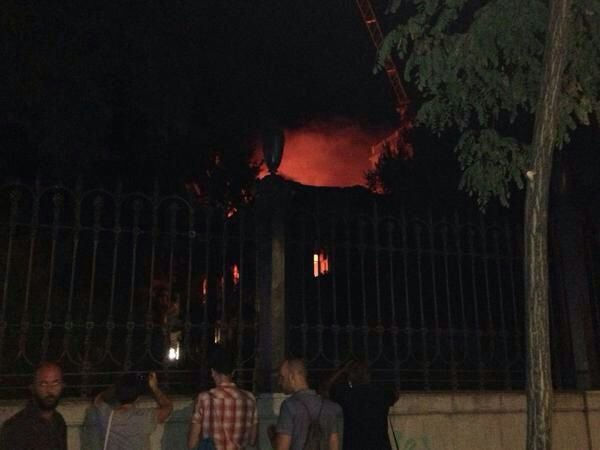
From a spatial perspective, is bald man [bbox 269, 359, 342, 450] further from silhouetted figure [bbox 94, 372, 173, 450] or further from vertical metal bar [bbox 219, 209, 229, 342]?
vertical metal bar [bbox 219, 209, 229, 342]

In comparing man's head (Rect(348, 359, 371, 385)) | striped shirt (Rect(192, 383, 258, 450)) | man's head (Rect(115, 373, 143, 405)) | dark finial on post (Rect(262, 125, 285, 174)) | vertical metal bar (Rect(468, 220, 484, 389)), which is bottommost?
striped shirt (Rect(192, 383, 258, 450))

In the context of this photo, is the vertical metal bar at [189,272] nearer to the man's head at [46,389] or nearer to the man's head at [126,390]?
the man's head at [126,390]

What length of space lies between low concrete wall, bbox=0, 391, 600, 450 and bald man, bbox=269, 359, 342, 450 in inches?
45.7

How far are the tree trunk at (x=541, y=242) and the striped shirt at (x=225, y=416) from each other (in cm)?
185

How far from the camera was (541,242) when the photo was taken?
3.84m

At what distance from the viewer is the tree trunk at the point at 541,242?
3.67m

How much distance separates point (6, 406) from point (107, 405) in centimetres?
95

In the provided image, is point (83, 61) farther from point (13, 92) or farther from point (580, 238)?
point (580, 238)

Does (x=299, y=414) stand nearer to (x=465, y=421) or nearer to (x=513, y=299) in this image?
(x=465, y=421)

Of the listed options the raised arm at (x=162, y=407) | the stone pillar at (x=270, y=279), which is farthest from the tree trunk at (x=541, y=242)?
the raised arm at (x=162, y=407)

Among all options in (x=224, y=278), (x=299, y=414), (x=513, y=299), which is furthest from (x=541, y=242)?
(x=513, y=299)

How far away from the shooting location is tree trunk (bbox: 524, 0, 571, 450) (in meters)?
3.67

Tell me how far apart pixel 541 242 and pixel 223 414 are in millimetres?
2363

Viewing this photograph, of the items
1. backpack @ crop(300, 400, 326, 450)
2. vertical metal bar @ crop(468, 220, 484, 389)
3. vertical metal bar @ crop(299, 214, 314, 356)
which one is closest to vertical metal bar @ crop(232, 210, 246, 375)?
vertical metal bar @ crop(299, 214, 314, 356)
